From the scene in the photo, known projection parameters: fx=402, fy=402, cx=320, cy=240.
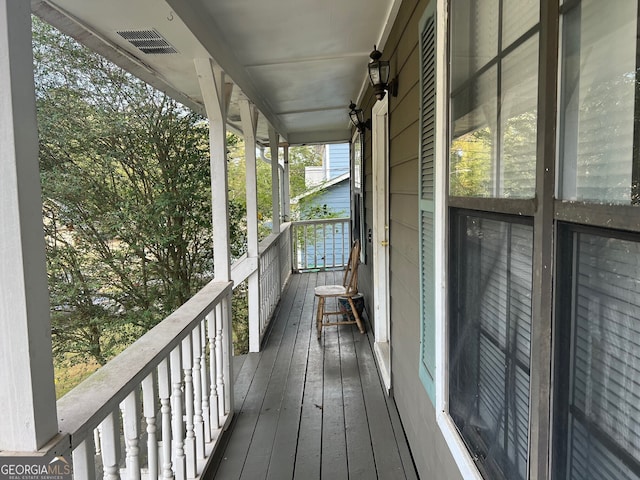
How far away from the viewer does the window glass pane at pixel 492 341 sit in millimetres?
852

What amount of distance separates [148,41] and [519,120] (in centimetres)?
212

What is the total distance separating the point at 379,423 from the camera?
254cm

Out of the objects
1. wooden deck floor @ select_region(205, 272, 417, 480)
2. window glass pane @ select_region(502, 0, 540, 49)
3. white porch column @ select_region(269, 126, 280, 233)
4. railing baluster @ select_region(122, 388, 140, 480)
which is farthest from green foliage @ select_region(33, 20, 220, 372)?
window glass pane @ select_region(502, 0, 540, 49)

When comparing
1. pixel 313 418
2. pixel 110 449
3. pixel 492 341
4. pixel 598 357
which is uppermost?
pixel 598 357

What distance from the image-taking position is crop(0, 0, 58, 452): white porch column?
2.72 ft

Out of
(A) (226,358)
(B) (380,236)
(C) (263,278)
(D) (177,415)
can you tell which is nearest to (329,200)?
(C) (263,278)

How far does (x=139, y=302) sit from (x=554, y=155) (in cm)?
667

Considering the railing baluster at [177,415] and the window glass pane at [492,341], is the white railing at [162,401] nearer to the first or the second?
the railing baluster at [177,415]

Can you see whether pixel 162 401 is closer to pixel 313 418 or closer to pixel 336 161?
pixel 313 418

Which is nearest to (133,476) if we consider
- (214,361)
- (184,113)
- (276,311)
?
(214,361)

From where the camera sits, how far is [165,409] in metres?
1.68

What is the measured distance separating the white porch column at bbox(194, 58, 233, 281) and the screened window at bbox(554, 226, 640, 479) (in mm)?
2236

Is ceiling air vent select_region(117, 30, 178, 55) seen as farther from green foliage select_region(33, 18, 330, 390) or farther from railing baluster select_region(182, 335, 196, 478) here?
green foliage select_region(33, 18, 330, 390)

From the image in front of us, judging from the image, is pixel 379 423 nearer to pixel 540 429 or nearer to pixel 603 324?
pixel 540 429
